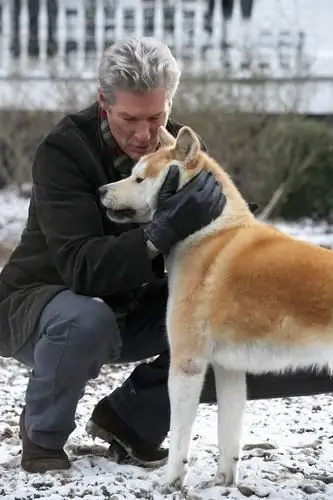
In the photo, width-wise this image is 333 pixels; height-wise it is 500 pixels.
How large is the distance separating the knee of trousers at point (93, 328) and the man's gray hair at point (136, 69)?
0.72m

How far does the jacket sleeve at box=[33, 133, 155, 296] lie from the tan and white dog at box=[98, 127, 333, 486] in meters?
0.11

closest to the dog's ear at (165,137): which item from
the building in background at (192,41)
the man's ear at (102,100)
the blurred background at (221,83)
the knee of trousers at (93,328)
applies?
the man's ear at (102,100)

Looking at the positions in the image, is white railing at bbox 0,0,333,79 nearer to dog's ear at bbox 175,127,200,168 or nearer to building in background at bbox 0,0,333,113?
building in background at bbox 0,0,333,113

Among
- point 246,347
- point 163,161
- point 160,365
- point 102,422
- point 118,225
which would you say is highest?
point 163,161

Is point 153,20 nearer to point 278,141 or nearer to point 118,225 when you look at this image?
point 278,141

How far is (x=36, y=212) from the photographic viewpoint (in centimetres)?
346

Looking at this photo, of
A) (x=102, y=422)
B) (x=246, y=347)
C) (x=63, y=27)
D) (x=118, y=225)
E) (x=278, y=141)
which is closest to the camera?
(x=246, y=347)

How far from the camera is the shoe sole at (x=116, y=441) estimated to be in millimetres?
3588

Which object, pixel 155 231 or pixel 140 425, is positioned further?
pixel 140 425

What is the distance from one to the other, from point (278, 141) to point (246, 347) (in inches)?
257

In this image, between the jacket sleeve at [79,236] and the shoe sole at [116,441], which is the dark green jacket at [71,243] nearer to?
the jacket sleeve at [79,236]

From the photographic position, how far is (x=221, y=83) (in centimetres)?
966

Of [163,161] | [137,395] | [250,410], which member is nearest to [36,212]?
[163,161]

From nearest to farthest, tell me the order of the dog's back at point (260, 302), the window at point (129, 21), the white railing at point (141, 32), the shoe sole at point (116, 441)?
the dog's back at point (260, 302), the shoe sole at point (116, 441), the white railing at point (141, 32), the window at point (129, 21)
